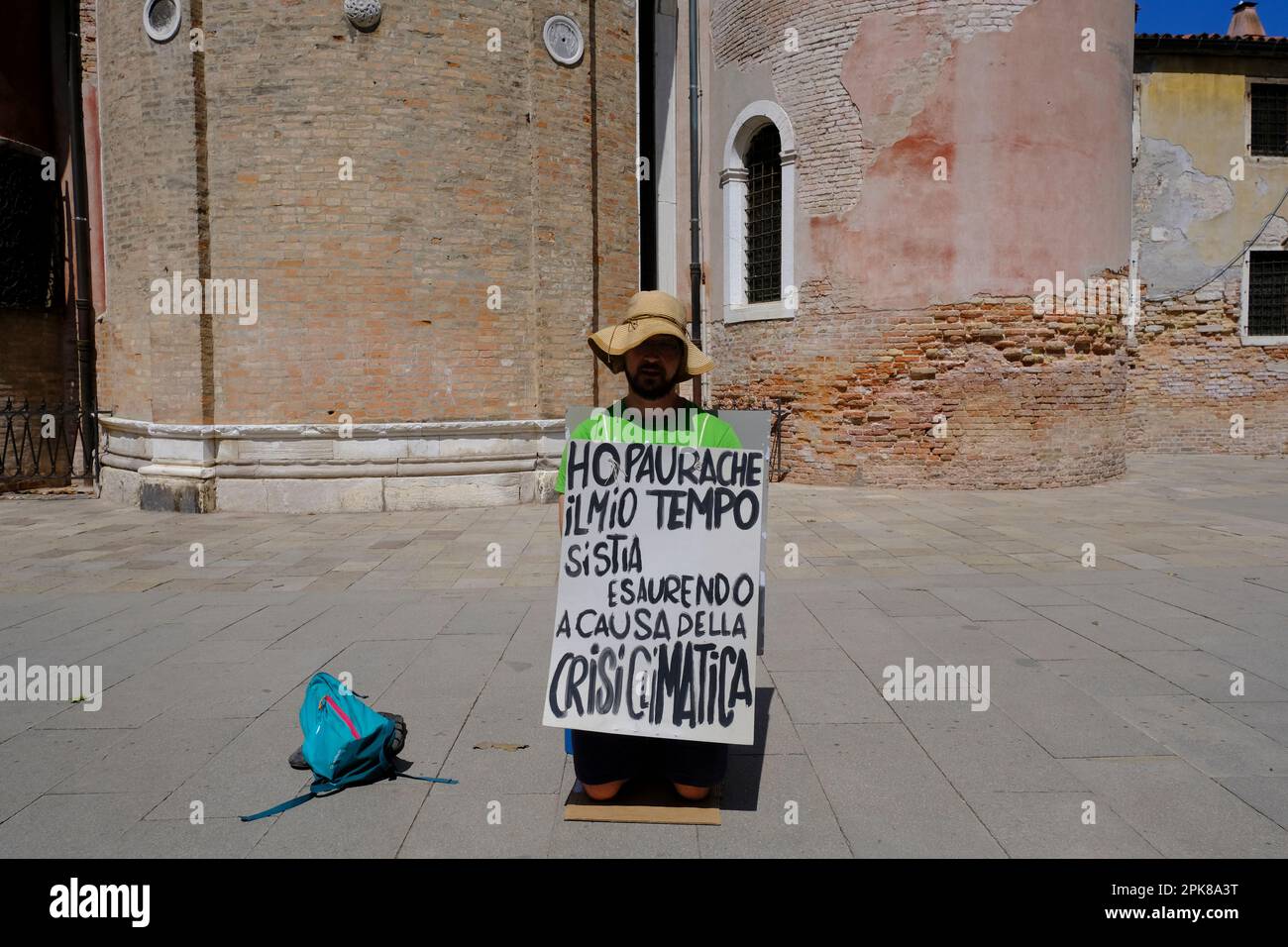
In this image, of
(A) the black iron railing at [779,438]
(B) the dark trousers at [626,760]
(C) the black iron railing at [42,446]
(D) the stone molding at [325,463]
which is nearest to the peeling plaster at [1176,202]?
(A) the black iron railing at [779,438]

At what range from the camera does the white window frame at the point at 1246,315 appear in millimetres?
17156

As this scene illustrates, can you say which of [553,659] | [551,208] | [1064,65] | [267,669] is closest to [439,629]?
[267,669]

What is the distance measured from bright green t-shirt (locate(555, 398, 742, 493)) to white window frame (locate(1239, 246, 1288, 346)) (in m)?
18.5

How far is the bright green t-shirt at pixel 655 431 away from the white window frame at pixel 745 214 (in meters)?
10.2

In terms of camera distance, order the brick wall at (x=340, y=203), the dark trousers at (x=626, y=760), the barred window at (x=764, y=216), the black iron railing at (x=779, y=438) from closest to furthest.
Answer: the dark trousers at (x=626, y=760), the brick wall at (x=340, y=203), the black iron railing at (x=779, y=438), the barred window at (x=764, y=216)

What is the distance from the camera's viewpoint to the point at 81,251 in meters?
12.6

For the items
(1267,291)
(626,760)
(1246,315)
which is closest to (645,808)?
(626,760)

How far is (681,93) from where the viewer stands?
14.9 metres

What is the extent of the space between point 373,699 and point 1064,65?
40.8 ft

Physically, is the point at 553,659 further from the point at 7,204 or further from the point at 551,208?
the point at 7,204

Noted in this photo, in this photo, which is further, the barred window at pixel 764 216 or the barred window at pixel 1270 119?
the barred window at pixel 1270 119

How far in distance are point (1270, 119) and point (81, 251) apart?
2224 centimetres

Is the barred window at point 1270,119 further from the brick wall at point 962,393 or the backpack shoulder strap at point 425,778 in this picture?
the backpack shoulder strap at point 425,778

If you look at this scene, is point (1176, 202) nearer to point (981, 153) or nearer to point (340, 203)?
point (981, 153)
